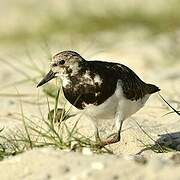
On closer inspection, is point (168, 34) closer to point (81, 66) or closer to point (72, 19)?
point (72, 19)

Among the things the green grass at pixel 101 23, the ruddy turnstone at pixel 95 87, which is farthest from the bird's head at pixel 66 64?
the green grass at pixel 101 23

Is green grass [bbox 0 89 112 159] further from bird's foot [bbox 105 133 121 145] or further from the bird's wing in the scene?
the bird's wing

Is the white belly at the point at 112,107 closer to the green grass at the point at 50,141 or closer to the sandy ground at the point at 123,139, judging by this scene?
the green grass at the point at 50,141

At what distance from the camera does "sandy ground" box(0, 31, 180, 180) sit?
3.64 m

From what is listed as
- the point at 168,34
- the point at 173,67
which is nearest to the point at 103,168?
the point at 173,67

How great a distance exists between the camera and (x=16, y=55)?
971 cm

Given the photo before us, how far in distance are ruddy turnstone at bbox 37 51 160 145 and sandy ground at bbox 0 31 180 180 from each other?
0.31m

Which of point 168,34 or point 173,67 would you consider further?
point 168,34

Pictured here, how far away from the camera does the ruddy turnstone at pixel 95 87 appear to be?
177 inches

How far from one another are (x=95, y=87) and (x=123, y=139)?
2.34ft

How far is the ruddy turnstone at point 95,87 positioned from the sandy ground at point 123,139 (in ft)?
1.03

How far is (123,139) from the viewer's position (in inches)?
200

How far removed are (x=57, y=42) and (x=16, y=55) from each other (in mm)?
800

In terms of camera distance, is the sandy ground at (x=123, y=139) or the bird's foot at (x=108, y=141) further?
the bird's foot at (x=108, y=141)
